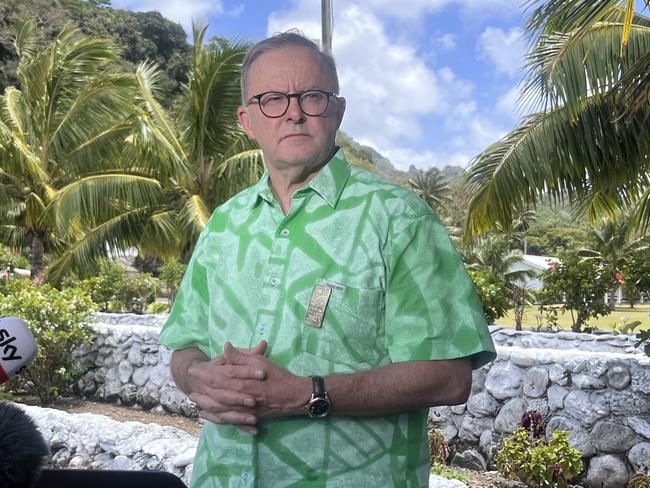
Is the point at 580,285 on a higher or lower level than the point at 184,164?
lower

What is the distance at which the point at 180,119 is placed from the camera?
47.9 ft

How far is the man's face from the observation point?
1636 mm

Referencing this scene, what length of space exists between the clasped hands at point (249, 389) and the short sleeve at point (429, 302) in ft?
0.66

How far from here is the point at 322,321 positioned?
5.05 ft

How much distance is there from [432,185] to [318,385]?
197 ft

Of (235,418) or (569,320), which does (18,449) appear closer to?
(235,418)

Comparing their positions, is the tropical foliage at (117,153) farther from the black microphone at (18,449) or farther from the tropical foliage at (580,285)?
the black microphone at (18,449)

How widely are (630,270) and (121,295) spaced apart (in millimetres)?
11701

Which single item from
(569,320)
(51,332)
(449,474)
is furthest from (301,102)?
(569,320)

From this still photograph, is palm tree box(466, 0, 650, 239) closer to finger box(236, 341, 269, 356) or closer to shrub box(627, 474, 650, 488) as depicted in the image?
shrub box(627, 474, 650, 488)

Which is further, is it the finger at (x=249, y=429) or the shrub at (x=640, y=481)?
the shrub at (x=640, y=481)

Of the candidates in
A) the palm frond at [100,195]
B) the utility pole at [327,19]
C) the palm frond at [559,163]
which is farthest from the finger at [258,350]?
the palm frond at [100,195]

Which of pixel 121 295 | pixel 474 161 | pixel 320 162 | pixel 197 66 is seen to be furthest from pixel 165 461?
pixel 121 295

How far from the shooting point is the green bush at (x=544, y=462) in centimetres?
634
